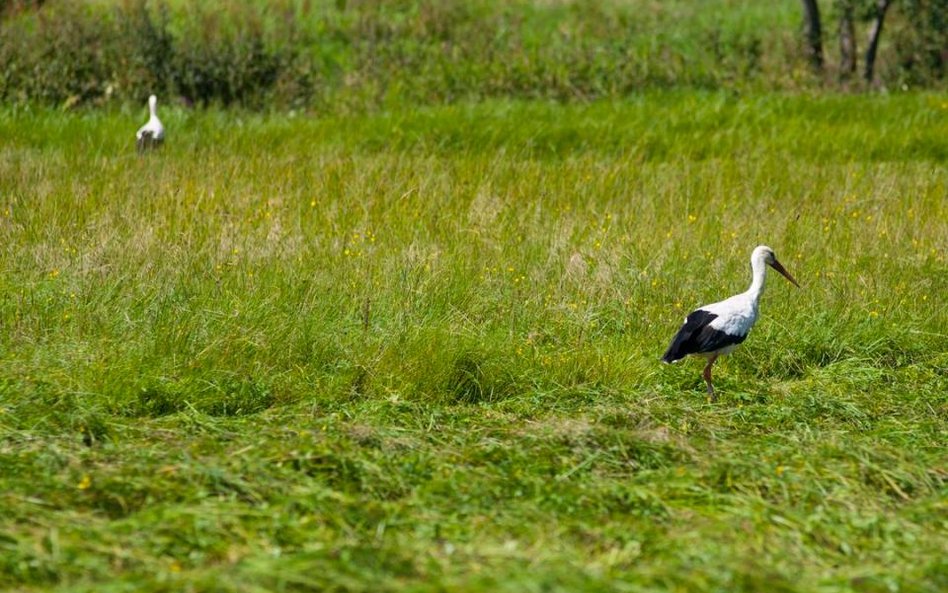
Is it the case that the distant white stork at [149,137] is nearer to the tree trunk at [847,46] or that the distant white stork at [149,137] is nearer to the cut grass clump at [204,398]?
the cut grass clump at [204,398]

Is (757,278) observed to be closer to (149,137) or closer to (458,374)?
(458,374)

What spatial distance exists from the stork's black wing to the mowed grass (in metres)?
0.29

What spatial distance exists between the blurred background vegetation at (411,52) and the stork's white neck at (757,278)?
34.0 ft

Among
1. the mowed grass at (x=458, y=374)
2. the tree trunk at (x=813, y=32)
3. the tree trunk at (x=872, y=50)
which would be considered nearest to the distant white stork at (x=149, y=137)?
the mowed grass at (x=458, y=374)

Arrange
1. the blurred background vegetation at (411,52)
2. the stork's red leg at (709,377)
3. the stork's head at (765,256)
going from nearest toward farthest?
the stork's red leg at (709,377), the stork's head at (765,256), the blurred background vegetation at (411,52)

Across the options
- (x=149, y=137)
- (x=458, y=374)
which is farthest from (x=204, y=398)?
(x=149, y=137)

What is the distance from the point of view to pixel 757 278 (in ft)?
26.0

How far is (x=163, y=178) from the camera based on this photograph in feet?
38.9

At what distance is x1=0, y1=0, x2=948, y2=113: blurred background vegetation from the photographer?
17609 mm

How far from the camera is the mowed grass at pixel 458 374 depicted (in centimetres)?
484

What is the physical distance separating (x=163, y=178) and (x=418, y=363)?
537cm

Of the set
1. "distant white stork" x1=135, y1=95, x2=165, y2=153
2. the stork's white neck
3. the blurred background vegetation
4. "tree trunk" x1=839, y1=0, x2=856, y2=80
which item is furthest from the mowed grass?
"tree trunk" x1=839, y1=0, x2=856, y2=80

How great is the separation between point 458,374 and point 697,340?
1372 millimetres

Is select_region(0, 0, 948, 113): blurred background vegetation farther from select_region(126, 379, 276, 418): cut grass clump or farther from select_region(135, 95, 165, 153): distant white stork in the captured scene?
select_region(126, 379, 276, 418): cut grass clump
